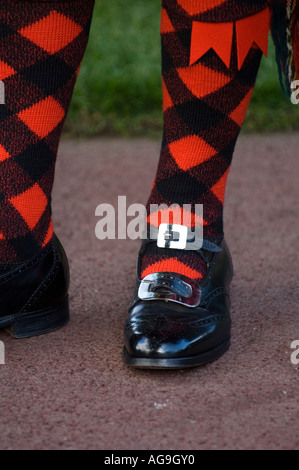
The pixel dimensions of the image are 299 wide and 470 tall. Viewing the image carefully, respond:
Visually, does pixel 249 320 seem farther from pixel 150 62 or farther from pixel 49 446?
pixel 150 62

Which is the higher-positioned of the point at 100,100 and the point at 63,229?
the point at 63,229

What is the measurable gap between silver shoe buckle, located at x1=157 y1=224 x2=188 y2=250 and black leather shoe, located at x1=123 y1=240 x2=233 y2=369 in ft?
0.14

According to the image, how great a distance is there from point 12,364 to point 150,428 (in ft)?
0.88

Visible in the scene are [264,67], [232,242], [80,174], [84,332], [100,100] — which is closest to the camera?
[84,332]

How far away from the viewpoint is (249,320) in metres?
1.18

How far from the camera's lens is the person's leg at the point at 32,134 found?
100 cm

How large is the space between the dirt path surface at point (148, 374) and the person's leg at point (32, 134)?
9 cm

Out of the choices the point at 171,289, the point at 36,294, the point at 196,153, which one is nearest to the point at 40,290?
the point at 36,294

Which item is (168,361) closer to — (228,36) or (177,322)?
(177,322)

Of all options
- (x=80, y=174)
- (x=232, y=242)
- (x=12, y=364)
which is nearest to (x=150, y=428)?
(x=12, y=364)

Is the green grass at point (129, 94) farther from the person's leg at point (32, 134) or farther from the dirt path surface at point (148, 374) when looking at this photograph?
the person's leg at point (32, 134)

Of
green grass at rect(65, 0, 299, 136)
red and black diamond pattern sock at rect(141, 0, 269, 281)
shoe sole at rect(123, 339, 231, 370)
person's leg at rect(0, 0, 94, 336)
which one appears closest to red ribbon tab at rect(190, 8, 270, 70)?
red and black diamond pattern sock at rect(141, 0, 269, 281)

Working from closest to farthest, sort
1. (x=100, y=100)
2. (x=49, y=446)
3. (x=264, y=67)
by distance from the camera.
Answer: (x=49, y=446)
(x=100, y=100)
(x=264, y=67)

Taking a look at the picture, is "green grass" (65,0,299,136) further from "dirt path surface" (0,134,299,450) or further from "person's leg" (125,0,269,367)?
"person's leg" (125,0,269,367)
